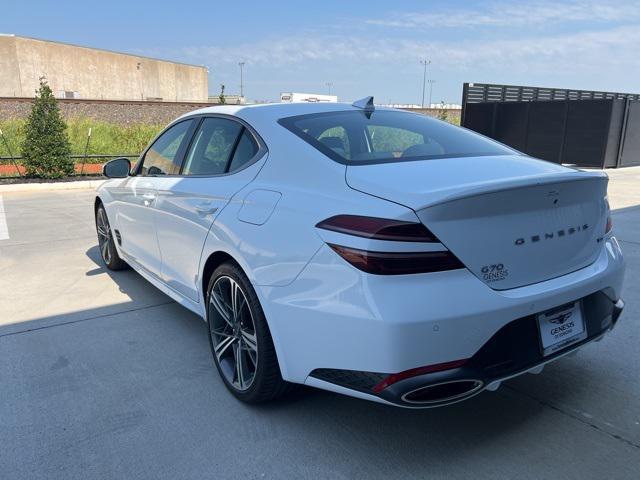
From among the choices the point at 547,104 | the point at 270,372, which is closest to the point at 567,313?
the point at 270,372

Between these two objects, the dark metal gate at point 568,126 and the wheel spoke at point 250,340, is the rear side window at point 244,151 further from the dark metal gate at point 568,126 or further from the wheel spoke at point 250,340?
the dark metal gate at point 568,126

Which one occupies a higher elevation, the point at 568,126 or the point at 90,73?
the point at 90,73

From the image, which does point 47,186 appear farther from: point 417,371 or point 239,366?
point 417,371

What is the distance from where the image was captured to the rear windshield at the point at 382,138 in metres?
2.70

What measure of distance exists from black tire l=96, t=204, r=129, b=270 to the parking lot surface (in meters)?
1.32

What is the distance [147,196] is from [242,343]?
168 centimetres

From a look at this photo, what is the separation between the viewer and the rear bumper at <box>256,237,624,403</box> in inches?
78.6

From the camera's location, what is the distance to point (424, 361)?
2.03 metres

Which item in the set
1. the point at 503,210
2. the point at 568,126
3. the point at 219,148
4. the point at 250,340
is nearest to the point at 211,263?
the point at 250,340

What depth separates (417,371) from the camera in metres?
2.03

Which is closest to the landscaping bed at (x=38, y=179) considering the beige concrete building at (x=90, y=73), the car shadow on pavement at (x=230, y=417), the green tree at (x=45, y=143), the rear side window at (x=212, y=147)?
the green tree at (x=45, y=143)

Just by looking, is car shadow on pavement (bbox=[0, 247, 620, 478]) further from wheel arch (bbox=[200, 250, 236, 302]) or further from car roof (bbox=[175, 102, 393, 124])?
car roof (bbox=[175, 102, 393, 124])

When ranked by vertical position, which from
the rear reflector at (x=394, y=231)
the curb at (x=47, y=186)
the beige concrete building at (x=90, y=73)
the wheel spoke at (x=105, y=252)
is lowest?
the curb at (x=47, y=186)

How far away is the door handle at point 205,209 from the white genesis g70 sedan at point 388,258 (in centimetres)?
1
